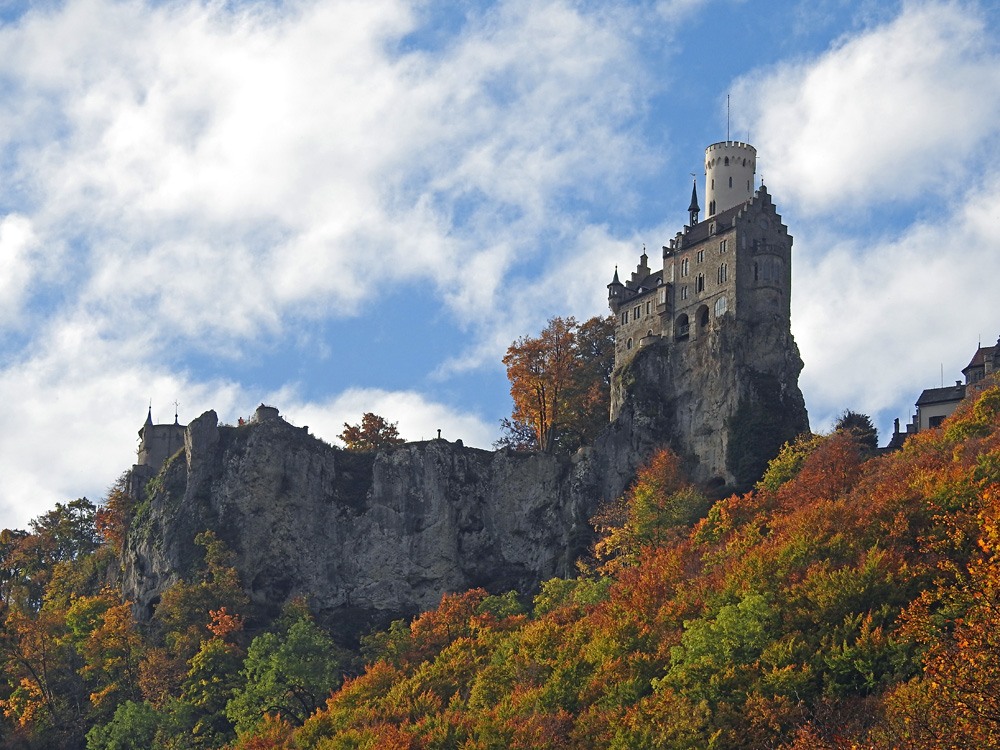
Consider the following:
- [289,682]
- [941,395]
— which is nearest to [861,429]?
[941,395]

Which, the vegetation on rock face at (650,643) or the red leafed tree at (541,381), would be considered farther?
the red leafed tree at (541,381)

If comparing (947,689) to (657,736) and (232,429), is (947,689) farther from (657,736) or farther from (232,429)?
(232,429)

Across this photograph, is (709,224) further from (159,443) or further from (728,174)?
(159,443)

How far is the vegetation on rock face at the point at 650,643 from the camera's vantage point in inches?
1935

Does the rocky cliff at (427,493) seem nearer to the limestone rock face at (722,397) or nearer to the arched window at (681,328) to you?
the limestone rock face at (722,397)

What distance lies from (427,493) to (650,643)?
33306 millimetres

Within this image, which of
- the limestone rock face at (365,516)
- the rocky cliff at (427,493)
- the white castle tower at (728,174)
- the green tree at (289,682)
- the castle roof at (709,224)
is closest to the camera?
the green tree at (289,682)

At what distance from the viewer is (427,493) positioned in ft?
298

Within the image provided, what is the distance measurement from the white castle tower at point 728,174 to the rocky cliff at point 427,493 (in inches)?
607

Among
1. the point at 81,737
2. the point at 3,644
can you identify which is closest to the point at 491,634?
the point at 81,737

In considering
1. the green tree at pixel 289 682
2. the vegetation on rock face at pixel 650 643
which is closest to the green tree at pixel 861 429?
the vegetation on rock face at pixel 650 643

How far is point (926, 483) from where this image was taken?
2421 inches

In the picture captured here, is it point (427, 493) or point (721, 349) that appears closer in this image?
point (721, 349)

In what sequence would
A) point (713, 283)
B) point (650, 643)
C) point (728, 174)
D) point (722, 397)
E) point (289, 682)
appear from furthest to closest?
point (728, 174), point (713, 283), point (722, 397), point (289, 682), point (650, 643)
